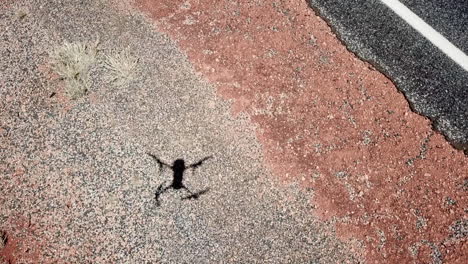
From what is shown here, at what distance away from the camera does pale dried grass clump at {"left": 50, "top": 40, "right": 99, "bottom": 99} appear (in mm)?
4332

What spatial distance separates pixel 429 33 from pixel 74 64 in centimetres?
452

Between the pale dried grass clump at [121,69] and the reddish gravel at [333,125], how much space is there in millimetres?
711

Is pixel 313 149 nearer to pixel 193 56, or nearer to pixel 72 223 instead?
pixel 193 56

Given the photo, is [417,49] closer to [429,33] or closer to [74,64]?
[429,33]

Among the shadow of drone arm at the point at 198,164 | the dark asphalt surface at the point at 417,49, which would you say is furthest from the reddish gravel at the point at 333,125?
the shadow of drone arm at the point at 198,164

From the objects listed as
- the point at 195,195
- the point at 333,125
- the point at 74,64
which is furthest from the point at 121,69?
the point at 333,125

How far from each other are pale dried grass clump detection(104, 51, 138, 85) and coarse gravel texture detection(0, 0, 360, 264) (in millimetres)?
64

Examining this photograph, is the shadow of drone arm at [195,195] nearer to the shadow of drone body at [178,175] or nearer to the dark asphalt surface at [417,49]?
the shadow of drone body at [178,175]

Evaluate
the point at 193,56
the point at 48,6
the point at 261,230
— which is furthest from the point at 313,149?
the point at 48,6

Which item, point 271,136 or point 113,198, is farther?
point 271,136

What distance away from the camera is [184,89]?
4.37m

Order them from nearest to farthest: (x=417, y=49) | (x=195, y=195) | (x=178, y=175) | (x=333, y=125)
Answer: (x=195, y=195), (x=178, y=175), (x=333, y=125), (x=417, y=49)

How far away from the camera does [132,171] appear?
3.81 meters

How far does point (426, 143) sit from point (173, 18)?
138 inches
